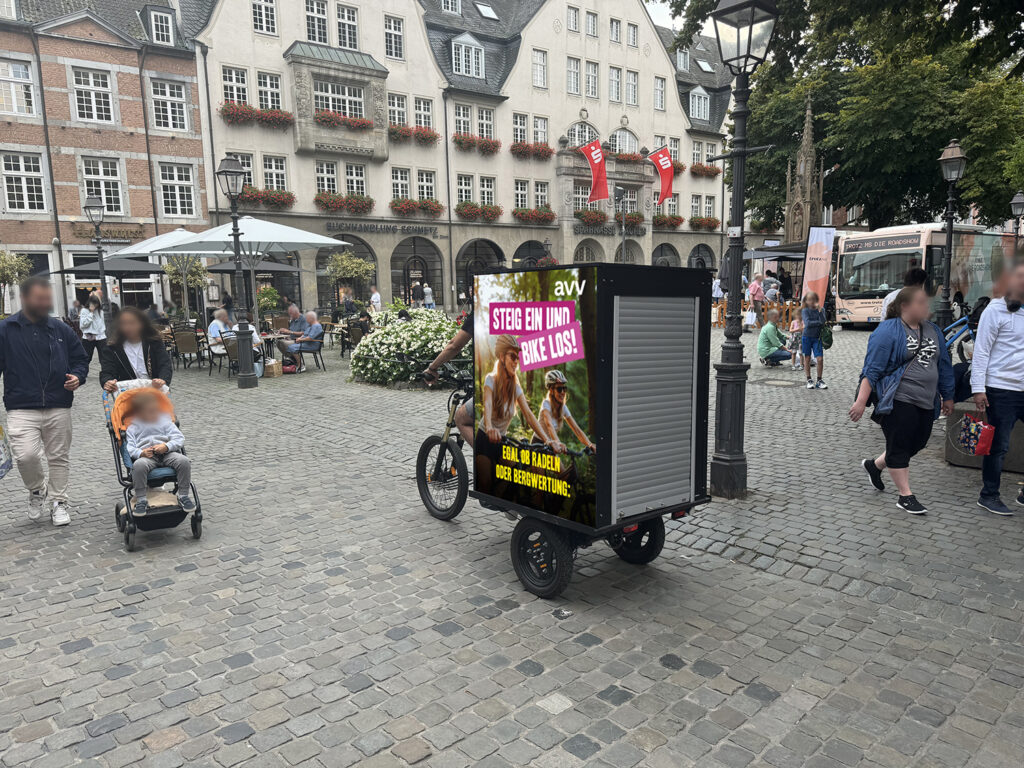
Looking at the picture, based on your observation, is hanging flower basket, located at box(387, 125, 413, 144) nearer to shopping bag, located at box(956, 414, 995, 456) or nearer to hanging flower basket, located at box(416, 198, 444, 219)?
hanging flower basket, located at box(416, 198, 444, 219)

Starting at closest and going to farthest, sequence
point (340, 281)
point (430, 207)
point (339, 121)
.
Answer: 1. point (339, 121)
2. point (340, 281)
3. point (430, 207)

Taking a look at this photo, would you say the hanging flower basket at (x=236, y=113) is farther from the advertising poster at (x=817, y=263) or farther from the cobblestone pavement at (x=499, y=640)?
the cobblestone pavement at (x=499, y=640)

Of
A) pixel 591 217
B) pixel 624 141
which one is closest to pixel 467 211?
pixel 591 217

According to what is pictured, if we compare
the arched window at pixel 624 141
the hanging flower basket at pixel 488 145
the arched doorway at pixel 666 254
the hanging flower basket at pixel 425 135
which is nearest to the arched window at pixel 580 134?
the arched window at pixel 624 141

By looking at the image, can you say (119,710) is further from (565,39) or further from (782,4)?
(565,39)

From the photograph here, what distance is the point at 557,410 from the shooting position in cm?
401

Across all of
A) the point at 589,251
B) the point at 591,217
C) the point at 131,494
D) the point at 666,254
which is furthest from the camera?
the point at 666,254

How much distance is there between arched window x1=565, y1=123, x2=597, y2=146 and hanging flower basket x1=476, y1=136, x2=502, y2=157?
4.97 m

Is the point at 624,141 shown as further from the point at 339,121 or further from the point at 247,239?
the point at 247,239

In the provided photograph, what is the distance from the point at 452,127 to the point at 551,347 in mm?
33583

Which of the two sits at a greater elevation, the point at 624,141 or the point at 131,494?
the point at 624,141

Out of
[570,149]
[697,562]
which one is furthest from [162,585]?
[570,149]

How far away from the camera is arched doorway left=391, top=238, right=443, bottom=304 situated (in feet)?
113

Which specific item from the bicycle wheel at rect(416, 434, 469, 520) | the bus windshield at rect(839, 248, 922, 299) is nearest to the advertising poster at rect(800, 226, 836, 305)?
the bus windshield at rect(839, 248, 922, 299)
